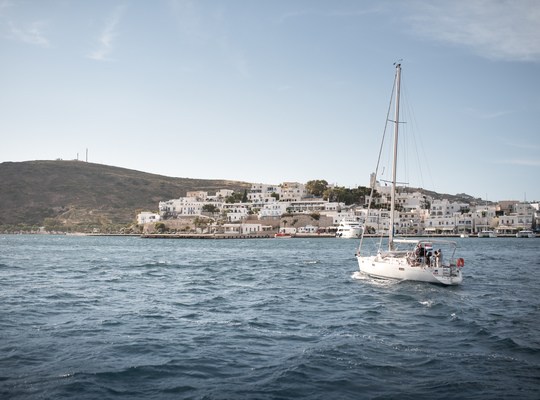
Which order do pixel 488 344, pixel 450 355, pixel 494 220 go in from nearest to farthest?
pixel 450 355 < pixel 488 344 < pixel 494 220

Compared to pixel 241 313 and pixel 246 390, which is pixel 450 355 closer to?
pixel 246 390

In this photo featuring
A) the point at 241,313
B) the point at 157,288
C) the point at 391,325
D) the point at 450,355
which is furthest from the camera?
the point at 157,288

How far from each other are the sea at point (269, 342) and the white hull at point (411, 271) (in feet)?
2.17

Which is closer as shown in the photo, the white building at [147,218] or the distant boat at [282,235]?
the distant boat at [282,235]

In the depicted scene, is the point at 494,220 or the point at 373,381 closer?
the point at 373,381

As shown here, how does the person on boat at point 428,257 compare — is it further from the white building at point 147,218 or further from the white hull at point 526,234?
the white building at point 147,218

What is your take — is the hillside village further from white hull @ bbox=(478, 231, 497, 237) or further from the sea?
the sea

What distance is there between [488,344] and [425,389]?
572 cm

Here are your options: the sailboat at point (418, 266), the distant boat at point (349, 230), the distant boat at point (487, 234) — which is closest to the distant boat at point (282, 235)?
the distant boat at point (349, 230)

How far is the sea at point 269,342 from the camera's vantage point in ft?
39.2

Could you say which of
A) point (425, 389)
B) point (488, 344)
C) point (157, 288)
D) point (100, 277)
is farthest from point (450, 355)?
point (100, 277)

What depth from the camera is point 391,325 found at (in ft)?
63.8

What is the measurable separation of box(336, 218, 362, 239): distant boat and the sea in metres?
116

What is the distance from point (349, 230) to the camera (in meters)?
148
